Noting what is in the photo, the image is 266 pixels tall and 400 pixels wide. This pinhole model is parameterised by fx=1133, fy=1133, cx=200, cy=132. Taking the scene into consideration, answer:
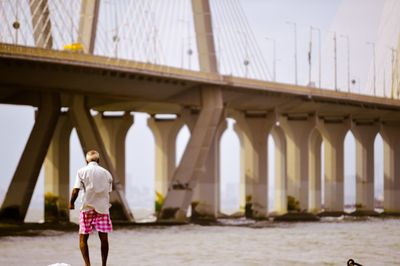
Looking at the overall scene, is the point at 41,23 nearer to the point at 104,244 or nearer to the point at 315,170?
the point at 104,244

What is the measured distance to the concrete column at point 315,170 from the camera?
11419 cm

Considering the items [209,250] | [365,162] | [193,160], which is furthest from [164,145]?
[209,250]

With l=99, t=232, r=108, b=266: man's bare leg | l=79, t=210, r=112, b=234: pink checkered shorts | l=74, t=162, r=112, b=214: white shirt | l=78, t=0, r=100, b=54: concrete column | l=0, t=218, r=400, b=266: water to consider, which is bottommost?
l=0, t=218, r=400, b=266: water

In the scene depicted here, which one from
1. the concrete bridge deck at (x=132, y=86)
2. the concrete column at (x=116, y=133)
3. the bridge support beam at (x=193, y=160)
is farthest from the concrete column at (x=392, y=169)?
the bridge support beam at (x=193, y=160)

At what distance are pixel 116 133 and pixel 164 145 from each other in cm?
873

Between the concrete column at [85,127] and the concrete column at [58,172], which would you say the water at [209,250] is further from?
the concrete column at [58,172]

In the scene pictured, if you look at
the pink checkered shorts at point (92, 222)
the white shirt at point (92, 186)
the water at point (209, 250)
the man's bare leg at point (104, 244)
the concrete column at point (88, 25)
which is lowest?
the water at point (209, 250)

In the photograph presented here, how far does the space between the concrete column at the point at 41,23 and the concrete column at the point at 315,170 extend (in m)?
56.0

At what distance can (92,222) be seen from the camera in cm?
2058

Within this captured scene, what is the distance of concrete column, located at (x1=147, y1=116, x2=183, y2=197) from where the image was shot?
9350 cm

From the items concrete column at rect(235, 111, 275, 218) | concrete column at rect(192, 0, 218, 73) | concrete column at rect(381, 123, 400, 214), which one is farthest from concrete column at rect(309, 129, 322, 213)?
concrete column at rect(192, 0, 218, 73)

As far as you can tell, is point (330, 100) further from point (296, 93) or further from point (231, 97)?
point (231, 97)

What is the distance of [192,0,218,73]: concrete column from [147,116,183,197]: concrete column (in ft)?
82.9

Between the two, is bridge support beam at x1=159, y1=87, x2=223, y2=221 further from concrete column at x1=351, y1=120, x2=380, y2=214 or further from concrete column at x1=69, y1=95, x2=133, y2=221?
concrete column at x1=351, y1=120, x2=380, y2=214
